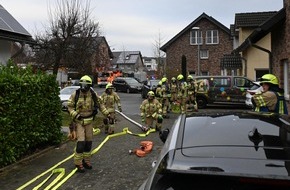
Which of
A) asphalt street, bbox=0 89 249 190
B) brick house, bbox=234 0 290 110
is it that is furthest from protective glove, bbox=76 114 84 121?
brick house, bbox=234 0 290 110

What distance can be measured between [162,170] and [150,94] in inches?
391

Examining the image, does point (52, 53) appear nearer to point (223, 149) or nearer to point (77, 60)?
point (77, 60)

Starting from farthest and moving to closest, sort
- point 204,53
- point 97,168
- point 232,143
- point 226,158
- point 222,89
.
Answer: point 204,53, point 222,89, point 97,168, point 232,143, point 226,158

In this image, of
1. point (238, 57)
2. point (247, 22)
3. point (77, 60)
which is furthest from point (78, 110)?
point (238, 57)

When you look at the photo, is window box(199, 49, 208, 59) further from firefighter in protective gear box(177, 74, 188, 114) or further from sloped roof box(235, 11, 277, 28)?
firefighter in protective gear box(177, 74, 188, 114)

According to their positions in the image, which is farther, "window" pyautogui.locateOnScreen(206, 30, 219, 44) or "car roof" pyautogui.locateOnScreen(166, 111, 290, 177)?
"window" pyautogui.locateOnScreen(206, 30, 219, 44)

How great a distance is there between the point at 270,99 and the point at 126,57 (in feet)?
330

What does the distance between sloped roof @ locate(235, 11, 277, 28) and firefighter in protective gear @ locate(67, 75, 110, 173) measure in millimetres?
20856

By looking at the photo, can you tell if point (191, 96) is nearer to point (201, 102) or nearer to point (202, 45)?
point (201, 102)

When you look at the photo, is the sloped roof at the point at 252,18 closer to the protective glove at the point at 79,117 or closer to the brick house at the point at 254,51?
the brick house at the point at 254,51

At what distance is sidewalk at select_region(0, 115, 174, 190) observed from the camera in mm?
6449

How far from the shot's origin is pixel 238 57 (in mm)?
31172

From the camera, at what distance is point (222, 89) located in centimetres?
2112

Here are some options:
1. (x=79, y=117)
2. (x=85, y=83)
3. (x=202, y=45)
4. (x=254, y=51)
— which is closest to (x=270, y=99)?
(x=85, y=83)
